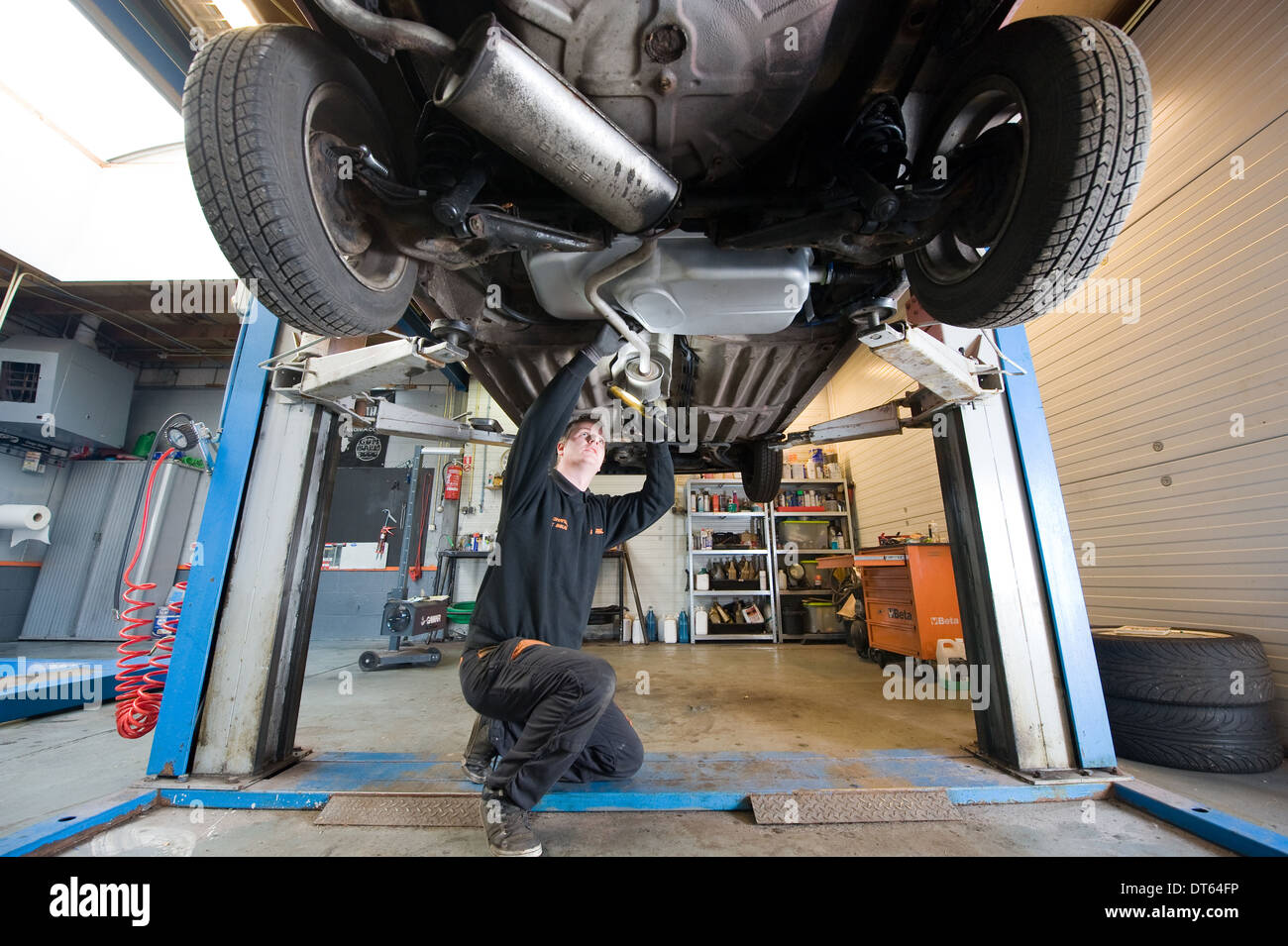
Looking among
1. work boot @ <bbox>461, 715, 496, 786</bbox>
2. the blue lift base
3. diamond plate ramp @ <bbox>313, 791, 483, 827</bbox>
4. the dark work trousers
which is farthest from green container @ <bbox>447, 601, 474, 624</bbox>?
the dark work trousers

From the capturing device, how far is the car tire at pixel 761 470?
10.3 ft

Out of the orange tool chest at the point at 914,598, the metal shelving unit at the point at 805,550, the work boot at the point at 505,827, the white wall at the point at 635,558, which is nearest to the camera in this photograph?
the work boot at the point at 505,827

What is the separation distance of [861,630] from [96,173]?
7.52m

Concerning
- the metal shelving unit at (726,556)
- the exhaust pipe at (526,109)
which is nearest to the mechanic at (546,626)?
the exhaust pipe at (526,109)

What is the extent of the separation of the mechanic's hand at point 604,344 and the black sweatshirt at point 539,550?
2cm

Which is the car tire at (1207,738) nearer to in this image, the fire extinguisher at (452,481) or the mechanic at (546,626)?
the mechanic at (546,626)

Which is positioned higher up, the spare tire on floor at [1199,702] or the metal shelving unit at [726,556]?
the metal shelving unit at [726,556]

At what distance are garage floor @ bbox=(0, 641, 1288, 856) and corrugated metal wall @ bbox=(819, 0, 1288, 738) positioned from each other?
0.94 metres

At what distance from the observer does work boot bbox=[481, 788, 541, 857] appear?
3.82ft

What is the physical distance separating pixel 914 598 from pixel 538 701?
10.0 ft

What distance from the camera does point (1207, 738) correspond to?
1820 millimetres

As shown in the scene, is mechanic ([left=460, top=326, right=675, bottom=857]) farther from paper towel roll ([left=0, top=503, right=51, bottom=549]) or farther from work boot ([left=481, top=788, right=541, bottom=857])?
paper towel roll ([left=0, top=503, right=51, bottom=549])

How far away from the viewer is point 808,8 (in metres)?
0.87
